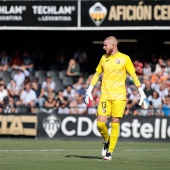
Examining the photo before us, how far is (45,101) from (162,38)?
20.4ft

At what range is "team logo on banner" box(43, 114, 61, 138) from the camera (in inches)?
857

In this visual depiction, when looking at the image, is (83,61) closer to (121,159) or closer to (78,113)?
(78,113)

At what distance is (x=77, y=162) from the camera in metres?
12.2

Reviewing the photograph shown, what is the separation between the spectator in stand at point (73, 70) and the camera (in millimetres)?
25953

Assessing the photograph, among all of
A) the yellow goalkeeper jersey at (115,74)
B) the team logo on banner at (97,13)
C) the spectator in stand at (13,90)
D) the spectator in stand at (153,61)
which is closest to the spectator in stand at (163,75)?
the spectator in stand at (153,61)

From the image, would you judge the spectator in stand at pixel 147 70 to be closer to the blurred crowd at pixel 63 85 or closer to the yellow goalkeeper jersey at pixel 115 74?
the blurred crowd at pixel 63 85

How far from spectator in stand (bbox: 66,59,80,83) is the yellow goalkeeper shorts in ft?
43.3

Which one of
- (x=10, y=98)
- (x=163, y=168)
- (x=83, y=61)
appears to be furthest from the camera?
(x=83, y=61)

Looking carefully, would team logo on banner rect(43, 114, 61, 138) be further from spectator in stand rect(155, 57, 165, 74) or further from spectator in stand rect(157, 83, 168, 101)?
spectator in stand rect(155, 57, 165, 74)

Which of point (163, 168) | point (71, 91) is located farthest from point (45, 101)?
point (163, 168)

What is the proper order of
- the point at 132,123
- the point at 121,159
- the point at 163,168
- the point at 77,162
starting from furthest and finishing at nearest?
A: the point at 132,123
the point at 121,159
the point at 77,162
the point at 163,168

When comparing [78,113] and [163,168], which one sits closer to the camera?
[163,168]

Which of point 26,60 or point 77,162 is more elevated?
point 26,60

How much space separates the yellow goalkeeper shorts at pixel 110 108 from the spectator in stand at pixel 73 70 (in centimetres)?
1320
